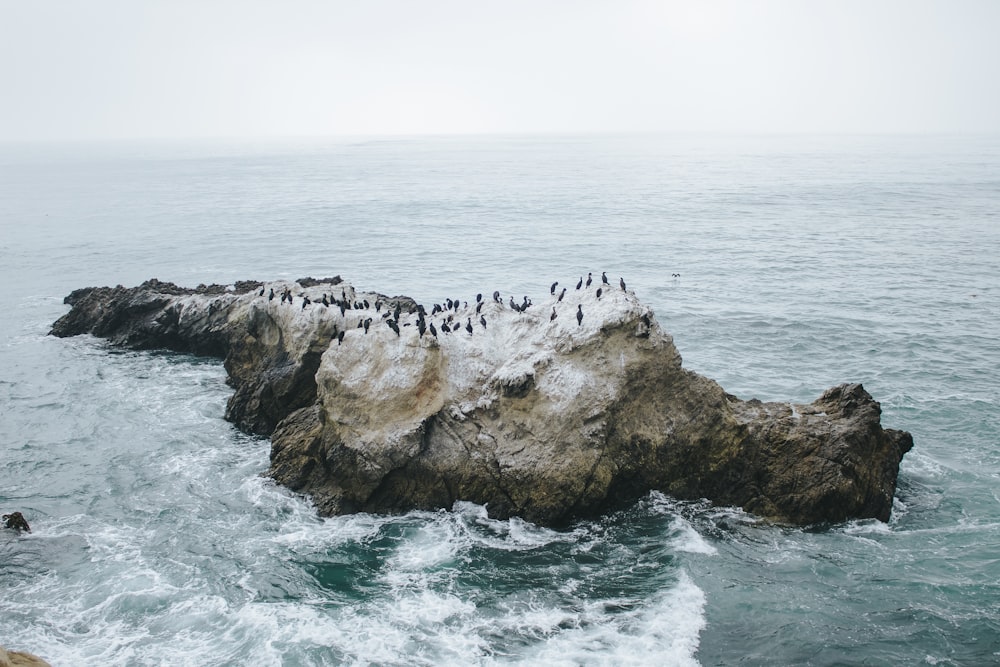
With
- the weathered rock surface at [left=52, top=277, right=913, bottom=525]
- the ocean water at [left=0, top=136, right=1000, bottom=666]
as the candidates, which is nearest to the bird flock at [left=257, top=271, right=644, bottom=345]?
the weathered rock surface at [left=52, top=277, right=913, bottom=525]

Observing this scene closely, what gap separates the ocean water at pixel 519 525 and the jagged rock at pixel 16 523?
346 millimetres

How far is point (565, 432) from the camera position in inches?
963

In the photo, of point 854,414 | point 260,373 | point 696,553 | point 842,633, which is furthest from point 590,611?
point 260,373

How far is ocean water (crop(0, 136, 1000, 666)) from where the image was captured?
19.5 meters

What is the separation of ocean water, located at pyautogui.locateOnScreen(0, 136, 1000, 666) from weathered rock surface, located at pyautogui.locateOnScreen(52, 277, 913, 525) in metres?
0.92

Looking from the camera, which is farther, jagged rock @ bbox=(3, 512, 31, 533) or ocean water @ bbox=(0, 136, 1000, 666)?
jagged rock @ bbox=(3, 512, 31, 533)

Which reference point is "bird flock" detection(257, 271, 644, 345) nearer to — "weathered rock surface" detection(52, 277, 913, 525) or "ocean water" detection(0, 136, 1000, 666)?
"weathered rock surface" detection(52, 277, 913, 525)

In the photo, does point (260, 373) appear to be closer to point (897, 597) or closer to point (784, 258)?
point (897, 597)

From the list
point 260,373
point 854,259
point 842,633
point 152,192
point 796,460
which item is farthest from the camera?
point 152,192

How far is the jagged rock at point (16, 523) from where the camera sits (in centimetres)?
2475

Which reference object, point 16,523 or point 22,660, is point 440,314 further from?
point 22,660

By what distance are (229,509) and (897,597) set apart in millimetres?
20782

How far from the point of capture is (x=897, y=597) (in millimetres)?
20656

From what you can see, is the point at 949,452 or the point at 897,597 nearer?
the point at 897,597
